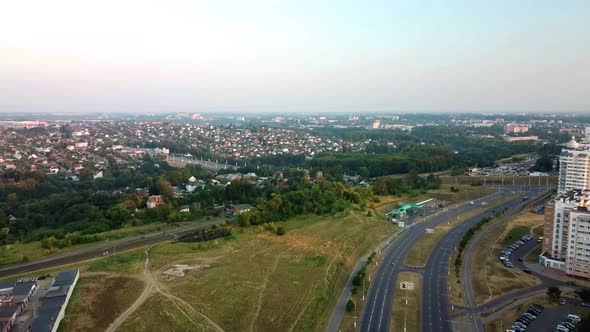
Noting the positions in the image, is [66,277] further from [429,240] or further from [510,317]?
[429,240]

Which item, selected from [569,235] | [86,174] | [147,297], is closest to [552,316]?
[569,235]

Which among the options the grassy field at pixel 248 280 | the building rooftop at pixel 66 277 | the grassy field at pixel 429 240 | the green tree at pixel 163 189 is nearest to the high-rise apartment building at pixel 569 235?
the grassy field at pixel 429 240

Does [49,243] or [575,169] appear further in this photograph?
[575,169]

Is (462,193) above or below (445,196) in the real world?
above

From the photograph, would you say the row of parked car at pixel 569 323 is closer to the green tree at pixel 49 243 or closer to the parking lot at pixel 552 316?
the parking lot at pixel 552 316

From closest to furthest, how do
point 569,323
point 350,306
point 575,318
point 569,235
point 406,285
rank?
point 569,323, point 575,318, point 350,306, point 406,285, point 569,235
